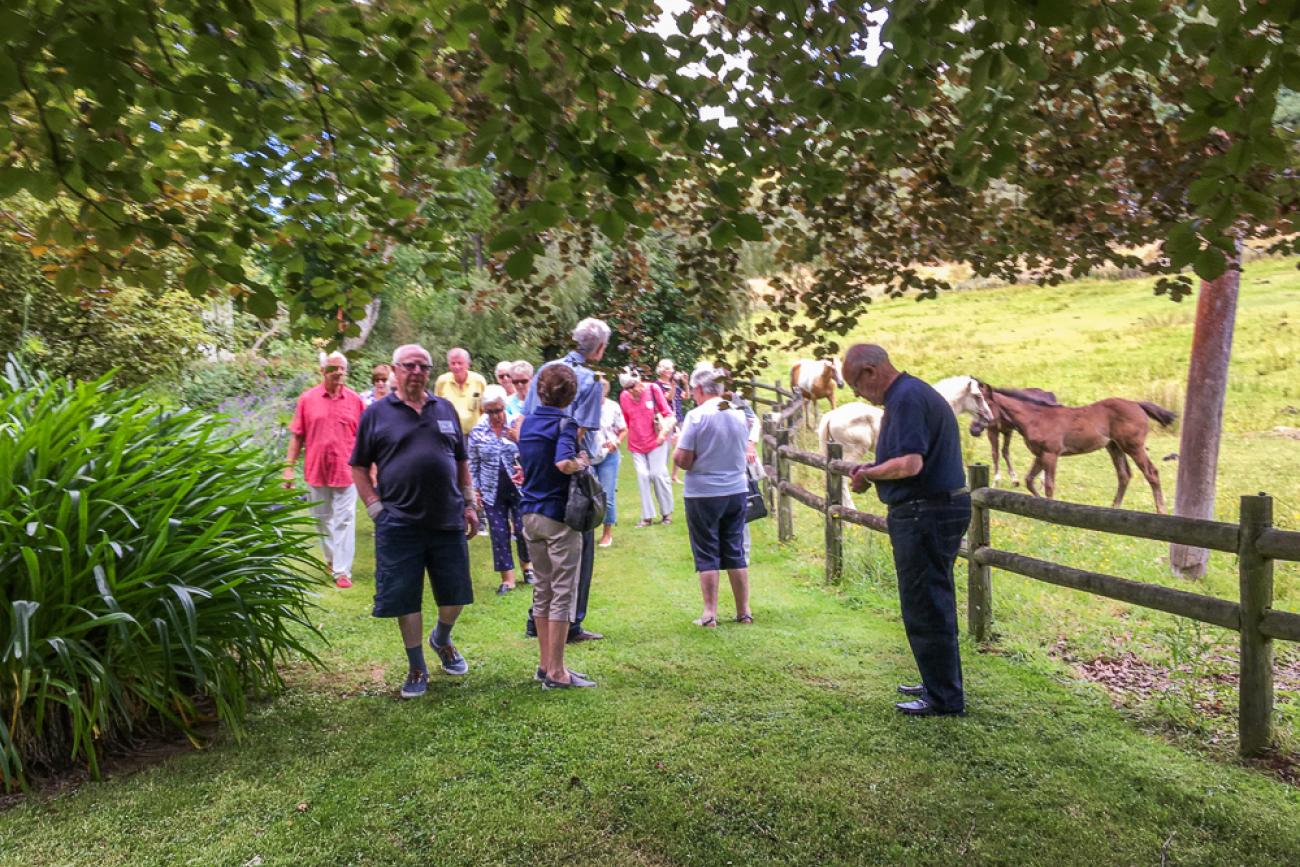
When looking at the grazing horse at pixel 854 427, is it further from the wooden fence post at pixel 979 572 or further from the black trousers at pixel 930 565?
the black trousers at pixel 930 565

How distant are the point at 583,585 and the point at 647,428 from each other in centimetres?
447

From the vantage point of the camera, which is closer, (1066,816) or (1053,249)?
(1066,816)

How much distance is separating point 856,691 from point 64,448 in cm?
446

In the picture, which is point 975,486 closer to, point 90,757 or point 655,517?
point 90,757

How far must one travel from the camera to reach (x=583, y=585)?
20.7 feet

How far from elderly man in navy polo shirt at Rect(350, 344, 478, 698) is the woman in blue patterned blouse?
2.69 m

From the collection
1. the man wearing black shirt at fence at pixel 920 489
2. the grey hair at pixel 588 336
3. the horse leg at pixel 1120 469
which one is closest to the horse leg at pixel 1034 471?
the horse leg at pixel 1120 469

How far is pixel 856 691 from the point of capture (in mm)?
5215

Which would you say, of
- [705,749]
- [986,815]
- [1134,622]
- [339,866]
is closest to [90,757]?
[339,866]

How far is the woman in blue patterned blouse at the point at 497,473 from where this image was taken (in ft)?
26.2

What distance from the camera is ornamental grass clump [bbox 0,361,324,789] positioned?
383 centimetres

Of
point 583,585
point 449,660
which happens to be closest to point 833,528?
point 583,585

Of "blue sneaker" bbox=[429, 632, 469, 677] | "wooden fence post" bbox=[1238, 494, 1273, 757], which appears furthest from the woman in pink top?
"wooden fence post" bbox=[1238, 494, 1273, 757]

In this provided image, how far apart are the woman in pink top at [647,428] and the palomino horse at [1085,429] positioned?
4155 mm
